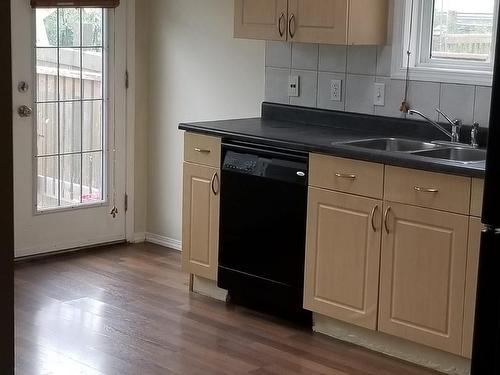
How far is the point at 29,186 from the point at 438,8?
260cm

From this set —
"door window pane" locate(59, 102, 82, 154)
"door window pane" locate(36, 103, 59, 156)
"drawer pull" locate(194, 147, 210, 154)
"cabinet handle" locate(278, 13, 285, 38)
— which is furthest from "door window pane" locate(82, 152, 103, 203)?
"cabinet handle" locate(278, 13, 285, 38)

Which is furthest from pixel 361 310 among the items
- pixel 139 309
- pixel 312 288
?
pixel 139 309

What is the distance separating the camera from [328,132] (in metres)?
4.52

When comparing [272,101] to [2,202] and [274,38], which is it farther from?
[2,202]

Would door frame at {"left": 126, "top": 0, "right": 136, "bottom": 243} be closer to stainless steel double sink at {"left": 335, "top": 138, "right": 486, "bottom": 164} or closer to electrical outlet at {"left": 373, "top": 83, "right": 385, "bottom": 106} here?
electrical outlet at {"left": 373, "top": 83, "right": 385, "bottom": 106}

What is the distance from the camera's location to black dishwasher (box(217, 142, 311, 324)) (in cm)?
418

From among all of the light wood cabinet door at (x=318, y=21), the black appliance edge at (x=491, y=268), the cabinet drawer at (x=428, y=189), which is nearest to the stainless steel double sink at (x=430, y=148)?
the cabinet drawer at (x=428, y=189)

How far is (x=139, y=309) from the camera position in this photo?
453cm

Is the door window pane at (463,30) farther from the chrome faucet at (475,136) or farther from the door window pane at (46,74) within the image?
the door window pane at (46,74)

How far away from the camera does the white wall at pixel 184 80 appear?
5.22 meters

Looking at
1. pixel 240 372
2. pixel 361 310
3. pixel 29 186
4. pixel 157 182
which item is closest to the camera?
pixel 240 372

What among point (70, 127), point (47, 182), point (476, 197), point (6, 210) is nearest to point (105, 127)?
point (70, 127)

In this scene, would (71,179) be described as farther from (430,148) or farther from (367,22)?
(430,148)

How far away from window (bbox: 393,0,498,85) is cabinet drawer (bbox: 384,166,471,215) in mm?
728
